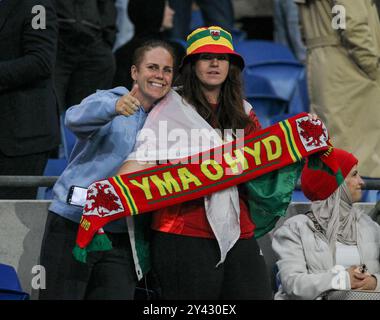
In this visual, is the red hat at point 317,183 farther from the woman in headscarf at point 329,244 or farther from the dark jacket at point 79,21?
the dark jacket at point 79,21

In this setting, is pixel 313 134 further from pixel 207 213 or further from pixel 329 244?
pixel 329 244

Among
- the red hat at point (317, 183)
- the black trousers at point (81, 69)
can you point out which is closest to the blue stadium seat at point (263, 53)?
the black trousers at point (81, 69)

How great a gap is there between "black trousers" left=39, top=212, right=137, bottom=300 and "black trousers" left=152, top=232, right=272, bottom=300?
22 cm

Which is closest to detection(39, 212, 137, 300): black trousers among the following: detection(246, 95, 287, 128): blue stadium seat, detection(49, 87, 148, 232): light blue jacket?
detection(49, 87, 148, 232): light blue jacket

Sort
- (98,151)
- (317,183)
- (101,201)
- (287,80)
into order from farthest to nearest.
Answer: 1. (287,80)
2. (317,183)
3. (98,151)
4. (101,201)

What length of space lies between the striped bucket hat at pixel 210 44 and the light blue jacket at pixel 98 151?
39 centimetres

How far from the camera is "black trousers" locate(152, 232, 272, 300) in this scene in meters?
5.74

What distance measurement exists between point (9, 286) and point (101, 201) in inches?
27.3

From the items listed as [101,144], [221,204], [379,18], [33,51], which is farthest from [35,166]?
[379,18]

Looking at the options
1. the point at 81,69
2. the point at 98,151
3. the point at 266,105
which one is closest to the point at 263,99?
the point at 266,105

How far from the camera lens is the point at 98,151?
6.06 m

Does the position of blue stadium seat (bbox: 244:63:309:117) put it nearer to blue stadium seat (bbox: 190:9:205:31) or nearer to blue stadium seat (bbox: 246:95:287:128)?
blue stadium seat (bbox: 246:95:287:128)

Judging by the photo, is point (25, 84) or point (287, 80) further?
point (287, 80)
